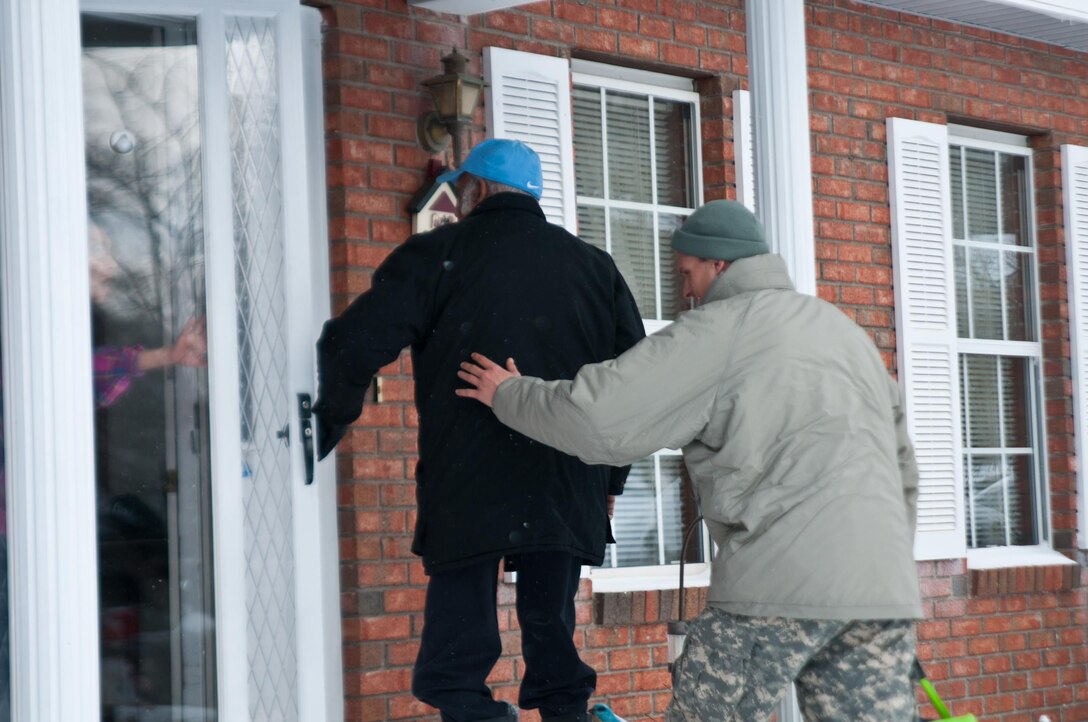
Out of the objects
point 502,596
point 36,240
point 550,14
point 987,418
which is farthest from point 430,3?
point 987,418

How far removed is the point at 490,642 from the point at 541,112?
225cm

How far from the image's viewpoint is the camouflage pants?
313 cm

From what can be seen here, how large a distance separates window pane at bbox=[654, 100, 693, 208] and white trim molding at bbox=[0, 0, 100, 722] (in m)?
3.24

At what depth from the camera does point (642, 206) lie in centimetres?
576

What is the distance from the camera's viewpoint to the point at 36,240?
112 inches

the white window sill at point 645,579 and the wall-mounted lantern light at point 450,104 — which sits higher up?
the wall-mounted lantern light at point 450,104

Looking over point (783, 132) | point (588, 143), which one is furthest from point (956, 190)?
point (783, 132)

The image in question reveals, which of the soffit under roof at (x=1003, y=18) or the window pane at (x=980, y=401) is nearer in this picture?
the soffit under roof at (x=1003, y=18)

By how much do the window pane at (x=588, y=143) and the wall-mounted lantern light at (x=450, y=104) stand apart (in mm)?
770

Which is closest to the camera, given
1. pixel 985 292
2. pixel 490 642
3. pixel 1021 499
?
pixel 490 642

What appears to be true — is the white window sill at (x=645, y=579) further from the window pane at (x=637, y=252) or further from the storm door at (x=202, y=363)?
the storm door at (x=202, y=363)

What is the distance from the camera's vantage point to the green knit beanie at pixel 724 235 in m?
3.32

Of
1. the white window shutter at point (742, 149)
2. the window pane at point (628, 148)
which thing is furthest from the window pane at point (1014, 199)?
the window pane at point (628, 148)

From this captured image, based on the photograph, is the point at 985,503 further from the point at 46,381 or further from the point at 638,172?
the point at 46,381
